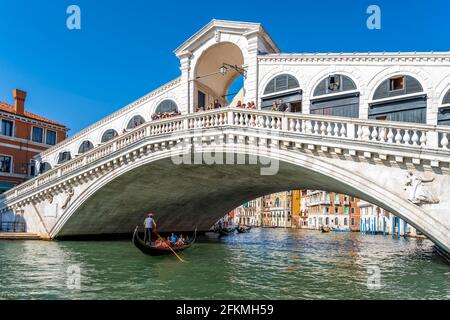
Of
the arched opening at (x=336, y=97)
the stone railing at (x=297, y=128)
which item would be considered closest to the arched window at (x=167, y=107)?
the stone railing at (x=297, y=128)

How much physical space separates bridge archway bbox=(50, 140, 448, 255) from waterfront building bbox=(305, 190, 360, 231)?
33394 millimetres

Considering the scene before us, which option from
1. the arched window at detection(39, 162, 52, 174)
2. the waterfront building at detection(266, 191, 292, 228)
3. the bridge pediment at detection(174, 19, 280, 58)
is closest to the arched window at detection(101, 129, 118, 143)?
the arched window at detection(39, 162, 52, 174)

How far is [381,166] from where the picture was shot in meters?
9.76

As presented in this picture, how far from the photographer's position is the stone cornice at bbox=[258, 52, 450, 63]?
11.9 meters

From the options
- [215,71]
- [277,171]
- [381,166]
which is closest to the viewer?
[381,166]

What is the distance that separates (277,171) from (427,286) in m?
5.96

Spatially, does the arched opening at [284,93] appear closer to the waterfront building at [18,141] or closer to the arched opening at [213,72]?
the arched opening at [213,72]

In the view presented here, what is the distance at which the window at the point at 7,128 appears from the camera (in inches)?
889

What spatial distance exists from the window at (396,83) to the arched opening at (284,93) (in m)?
3.09

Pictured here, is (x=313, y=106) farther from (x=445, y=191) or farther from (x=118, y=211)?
(x=118, y=211)

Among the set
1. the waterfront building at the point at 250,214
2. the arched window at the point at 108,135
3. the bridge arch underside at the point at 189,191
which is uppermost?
the arched window at the point at 108,135

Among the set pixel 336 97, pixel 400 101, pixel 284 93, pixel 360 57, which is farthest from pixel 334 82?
pixel 400 101
